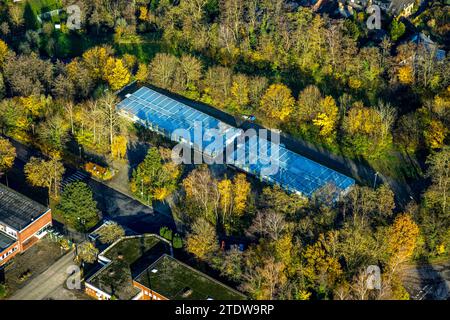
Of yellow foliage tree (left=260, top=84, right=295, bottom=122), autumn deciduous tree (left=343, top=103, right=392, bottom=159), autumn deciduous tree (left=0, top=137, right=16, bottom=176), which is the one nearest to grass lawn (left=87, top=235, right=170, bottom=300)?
autumn deciduous tree (left=0, top=137, right=16, bottom=176)

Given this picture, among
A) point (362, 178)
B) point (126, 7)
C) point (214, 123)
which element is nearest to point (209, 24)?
point (126, 7)

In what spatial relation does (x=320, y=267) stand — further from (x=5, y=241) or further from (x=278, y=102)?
(x=5, y=241)

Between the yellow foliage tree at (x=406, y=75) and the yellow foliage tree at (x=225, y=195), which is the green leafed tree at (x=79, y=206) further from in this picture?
the yellow foliage tree at (x=406, y=75)

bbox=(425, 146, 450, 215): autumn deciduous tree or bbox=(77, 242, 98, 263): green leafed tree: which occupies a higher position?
bbox=(425, 146, 450, 215): autumn deciduous tree

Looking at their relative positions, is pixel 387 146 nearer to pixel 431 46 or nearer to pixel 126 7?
pixel 431 46

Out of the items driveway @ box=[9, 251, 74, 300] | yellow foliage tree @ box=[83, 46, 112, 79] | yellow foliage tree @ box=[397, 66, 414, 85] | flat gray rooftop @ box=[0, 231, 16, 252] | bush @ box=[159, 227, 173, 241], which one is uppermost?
yellow foliage tree @ box=[397, 66, 414, 85]

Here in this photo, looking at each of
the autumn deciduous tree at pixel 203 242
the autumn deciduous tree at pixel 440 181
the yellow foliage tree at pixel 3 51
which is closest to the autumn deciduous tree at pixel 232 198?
the autumn deciduous tree at pixel 203 242

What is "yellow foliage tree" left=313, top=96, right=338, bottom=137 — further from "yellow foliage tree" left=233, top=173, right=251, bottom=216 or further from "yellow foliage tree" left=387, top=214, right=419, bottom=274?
"yellow foliage tree" left=387, top=214, right=419, bottom=274
